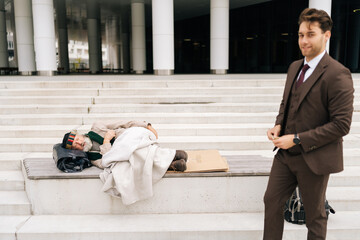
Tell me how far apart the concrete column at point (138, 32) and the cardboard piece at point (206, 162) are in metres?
16.2

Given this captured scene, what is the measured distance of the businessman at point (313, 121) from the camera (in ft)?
7.31

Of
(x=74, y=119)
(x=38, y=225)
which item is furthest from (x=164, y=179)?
(x=74, y=119)

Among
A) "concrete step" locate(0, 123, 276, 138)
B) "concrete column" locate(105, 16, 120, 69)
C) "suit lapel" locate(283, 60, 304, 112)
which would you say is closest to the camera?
"suit lapel" locate(283, 60, 304, 112)

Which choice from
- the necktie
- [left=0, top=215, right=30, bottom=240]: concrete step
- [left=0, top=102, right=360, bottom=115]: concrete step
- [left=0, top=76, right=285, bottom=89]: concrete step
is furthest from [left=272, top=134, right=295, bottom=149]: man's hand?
[left=0, top=76, right=285, bottom=89]: concrete step

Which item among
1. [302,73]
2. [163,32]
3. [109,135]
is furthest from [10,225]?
[163,32]

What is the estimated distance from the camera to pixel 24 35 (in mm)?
15828

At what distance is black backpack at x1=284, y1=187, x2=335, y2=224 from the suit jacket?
50.0 inches

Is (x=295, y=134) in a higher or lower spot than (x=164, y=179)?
higher

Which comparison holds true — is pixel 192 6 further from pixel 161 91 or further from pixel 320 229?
pixel 320 229

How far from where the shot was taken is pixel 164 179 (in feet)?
12.6

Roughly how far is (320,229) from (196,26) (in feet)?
85.5

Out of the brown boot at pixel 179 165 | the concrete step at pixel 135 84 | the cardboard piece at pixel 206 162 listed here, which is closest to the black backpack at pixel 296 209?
the cardboard piece at pixel 206 162

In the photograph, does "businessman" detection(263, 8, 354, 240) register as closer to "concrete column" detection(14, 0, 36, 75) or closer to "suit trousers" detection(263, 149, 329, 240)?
"suit trousers" detection(263, 149, 329, 240)

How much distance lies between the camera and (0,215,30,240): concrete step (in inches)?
138
